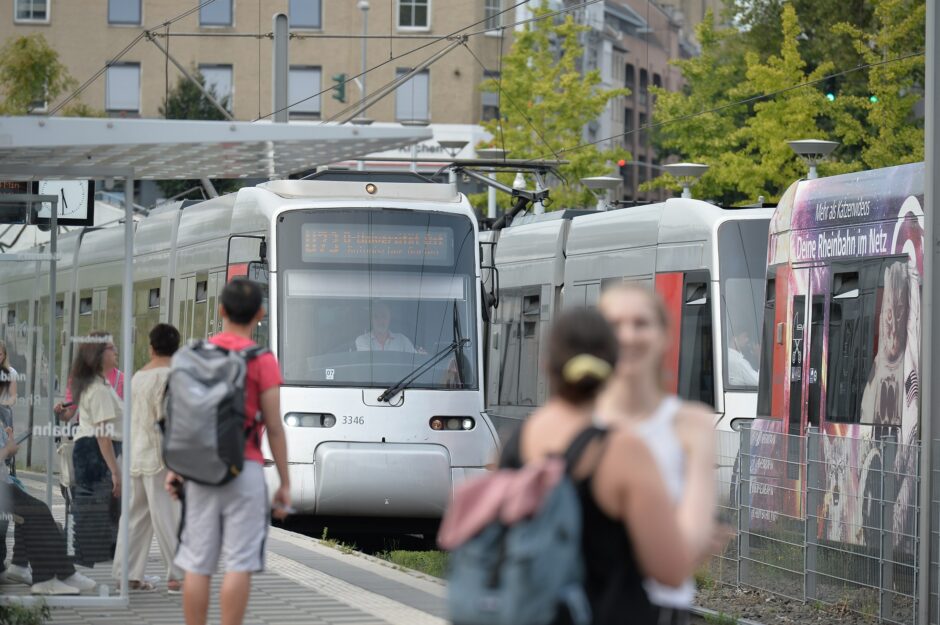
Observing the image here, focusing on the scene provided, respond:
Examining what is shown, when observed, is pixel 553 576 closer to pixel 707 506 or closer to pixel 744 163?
pixel 707 506

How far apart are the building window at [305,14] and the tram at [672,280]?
4063 centimetres

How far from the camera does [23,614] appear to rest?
893cm

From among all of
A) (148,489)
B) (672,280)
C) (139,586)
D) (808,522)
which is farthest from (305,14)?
(148,489)

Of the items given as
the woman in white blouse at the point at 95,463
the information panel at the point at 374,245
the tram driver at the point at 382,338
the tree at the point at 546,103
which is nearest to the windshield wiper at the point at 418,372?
the tram driver at the point at 382,338

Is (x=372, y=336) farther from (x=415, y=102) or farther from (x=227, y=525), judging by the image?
(x=415, y=102)

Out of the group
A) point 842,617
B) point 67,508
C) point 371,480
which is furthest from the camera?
point 371,480

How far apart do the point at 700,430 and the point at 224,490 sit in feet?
11.4

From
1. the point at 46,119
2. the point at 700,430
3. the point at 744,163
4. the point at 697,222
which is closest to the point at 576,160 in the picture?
the point at 744,163

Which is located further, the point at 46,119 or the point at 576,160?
the point at 576,160

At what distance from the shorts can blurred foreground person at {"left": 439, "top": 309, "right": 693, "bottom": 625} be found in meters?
3.32

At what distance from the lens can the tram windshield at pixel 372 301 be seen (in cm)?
1638

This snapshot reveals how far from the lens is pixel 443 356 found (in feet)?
54.2

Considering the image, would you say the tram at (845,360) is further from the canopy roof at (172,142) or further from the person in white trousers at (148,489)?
the person in white trousers at (148,489)

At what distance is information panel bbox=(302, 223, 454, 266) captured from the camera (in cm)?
1650
